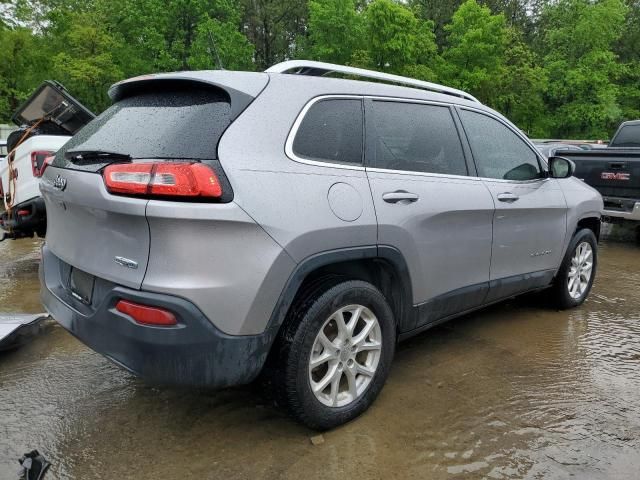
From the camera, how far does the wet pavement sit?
97.4 inches

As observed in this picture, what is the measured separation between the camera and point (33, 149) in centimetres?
532

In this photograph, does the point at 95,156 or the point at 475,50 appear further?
the point at 475,50

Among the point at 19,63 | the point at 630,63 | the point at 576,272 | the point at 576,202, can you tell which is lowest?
the point at 576,272

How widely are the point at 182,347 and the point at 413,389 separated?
63.0 inches

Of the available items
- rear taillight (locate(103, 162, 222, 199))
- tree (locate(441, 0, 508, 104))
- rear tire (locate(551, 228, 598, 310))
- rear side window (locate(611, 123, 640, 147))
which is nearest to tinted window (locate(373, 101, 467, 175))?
rear taillight (locate(103, 162, 222, 199))

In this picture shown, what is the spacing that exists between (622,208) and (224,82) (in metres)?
6.97

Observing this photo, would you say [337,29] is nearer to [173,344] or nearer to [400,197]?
[400,197]

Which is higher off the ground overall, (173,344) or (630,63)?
(630,63)

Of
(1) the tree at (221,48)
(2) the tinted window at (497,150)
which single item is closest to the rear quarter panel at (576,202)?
(2) the tinted window at (497,150)

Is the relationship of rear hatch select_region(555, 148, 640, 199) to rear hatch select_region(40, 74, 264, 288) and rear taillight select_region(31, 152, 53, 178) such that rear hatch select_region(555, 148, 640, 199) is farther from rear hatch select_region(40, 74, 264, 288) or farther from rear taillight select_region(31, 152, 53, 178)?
rear taillight select_region(31, 152, 53, 178)

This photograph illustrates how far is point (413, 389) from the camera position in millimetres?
3223

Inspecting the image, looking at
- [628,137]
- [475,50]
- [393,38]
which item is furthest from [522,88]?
[628,137]

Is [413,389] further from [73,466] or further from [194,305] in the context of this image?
[73,466]

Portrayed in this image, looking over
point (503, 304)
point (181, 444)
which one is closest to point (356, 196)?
point (181, 444)
